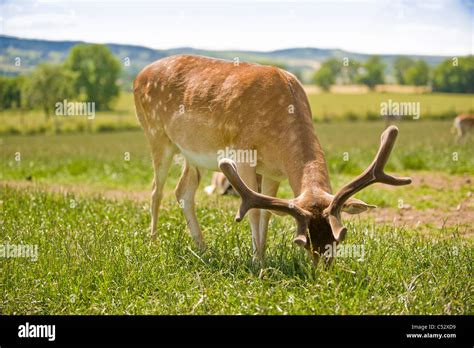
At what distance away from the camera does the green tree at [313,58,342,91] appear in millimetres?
42719

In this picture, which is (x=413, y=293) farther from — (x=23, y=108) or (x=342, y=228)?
(x=23, y=108)

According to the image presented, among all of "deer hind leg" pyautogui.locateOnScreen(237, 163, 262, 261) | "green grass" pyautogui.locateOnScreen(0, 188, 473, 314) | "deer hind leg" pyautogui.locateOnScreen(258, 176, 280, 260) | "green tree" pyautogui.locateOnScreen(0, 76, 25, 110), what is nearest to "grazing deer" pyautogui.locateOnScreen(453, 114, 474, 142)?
"green grass" pyautogui.locateOnScreen(0, 188, 473, 314)

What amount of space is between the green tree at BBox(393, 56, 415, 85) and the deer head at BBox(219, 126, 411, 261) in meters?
30.2

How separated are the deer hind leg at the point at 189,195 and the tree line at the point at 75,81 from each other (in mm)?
24247

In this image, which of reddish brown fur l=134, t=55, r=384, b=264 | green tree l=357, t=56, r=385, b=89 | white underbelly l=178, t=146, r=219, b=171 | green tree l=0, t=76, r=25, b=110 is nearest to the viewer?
reddish brown fur l=134, t=55, r=384, b=264

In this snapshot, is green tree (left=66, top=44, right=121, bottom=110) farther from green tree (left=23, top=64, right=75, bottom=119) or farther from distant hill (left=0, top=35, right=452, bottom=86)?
distant hill (left=0, top=35, right=452, bottom=86)

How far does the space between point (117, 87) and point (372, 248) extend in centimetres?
3733

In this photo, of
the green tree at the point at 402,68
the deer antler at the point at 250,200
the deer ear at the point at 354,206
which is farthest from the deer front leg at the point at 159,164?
the green tree at the point at 402,68

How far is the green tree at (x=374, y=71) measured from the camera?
35091 mm

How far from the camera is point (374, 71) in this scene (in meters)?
35.7

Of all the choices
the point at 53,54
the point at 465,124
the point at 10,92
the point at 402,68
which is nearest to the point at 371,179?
the point at 465,124

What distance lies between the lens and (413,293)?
5.87 meters

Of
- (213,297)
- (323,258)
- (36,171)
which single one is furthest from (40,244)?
(36,171)

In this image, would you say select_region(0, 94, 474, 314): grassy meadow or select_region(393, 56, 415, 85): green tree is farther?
select_region(393, 56, 415, 85): green tree
